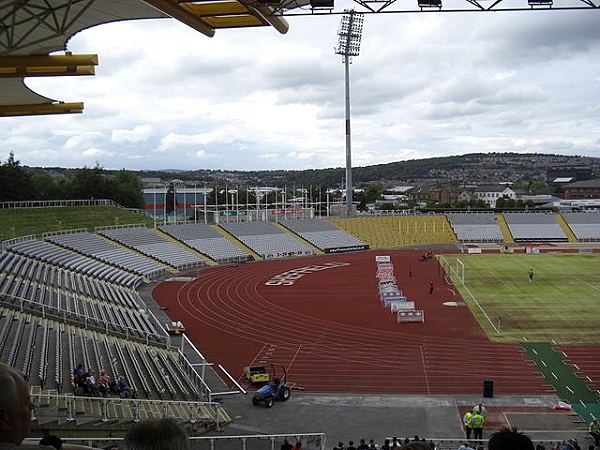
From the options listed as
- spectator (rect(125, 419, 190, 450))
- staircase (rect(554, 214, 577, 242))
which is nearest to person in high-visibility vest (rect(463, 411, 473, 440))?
spectator (rect(125, 419, 190, 450))

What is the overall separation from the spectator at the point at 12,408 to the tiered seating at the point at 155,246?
4864 centimetres

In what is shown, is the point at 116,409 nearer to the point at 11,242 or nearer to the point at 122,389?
the point at 122,389

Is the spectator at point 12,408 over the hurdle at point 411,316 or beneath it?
over

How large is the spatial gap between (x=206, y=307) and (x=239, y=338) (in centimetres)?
781

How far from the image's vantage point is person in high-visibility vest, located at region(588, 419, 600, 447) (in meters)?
14.5

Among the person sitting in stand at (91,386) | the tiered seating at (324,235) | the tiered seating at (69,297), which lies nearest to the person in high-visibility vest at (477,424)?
the person sitting in stand at (91,386)

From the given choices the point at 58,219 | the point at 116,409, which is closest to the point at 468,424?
the point at 116,409

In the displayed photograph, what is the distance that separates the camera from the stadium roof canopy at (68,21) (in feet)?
39.9

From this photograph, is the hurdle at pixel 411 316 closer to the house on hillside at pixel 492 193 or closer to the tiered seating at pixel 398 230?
the tiered seating at pixel 398 230

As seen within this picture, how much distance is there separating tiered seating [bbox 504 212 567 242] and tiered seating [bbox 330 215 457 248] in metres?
7.66

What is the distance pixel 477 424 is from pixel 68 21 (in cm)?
1330

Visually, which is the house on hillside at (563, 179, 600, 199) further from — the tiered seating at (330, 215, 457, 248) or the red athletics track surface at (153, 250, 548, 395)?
the red athletics track surface at (153, 250, 548, 395)

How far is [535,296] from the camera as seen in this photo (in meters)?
35.9

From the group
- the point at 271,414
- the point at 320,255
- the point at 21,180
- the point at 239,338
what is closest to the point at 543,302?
the point at 239,338
